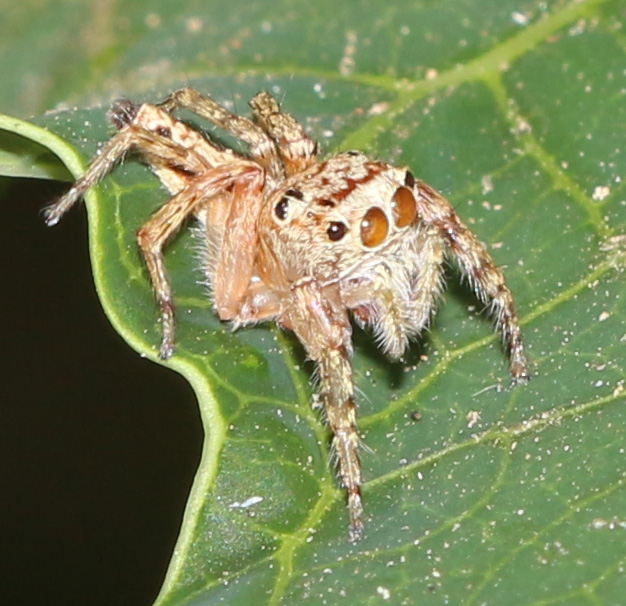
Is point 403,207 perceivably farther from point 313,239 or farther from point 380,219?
point 313,239

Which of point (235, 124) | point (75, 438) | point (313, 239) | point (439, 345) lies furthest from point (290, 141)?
point (75, 438)

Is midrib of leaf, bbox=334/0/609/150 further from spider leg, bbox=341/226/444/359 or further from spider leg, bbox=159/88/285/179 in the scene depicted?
spider leg, bbox=341/226/444/359

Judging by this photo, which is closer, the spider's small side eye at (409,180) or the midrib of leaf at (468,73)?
the spider's small side eye at (409,180)

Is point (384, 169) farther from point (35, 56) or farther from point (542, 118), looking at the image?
point (35, 56)

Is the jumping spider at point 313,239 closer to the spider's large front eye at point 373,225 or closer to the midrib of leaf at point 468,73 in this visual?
the spider's large front eye at point 373,225

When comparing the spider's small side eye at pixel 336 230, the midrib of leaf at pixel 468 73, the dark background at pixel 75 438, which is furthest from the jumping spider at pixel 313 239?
the dark background at pixel 75 438
